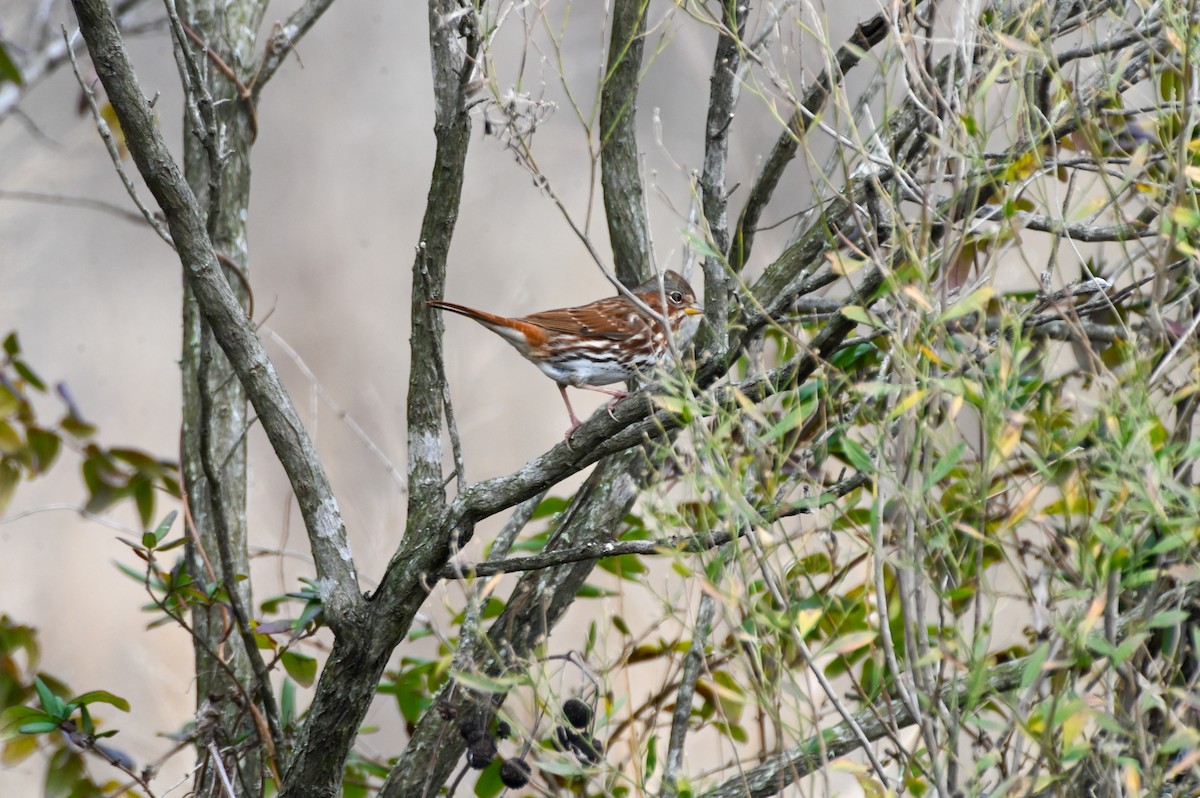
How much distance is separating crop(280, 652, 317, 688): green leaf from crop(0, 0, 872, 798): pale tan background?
2.18m

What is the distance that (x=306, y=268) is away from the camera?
5129 millimetres

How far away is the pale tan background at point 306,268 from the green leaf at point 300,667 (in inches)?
86.0

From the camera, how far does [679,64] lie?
499 cm

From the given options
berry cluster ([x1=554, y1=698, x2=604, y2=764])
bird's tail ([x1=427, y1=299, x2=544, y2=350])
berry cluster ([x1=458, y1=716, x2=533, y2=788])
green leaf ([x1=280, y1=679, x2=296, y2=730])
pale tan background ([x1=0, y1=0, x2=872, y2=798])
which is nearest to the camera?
berry cluster ([x1=554, y1=698, x2=604, y2=764])

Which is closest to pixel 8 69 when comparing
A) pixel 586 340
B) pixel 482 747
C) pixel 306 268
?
pixel 586 340

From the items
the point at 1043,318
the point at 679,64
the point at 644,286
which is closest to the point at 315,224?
the point at 679,64

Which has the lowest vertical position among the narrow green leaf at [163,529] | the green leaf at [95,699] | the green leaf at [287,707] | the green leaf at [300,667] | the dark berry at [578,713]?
the dark berry at [578,713]

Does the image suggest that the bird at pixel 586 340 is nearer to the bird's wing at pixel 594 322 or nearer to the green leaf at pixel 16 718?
the bird's wing at pixel 594 322

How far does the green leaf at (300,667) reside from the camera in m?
2.55

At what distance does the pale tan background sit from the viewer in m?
4.92

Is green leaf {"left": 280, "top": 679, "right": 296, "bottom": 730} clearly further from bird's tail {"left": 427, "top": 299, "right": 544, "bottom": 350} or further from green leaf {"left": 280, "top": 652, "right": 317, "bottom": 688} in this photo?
bird's tail {"left": 427, "top": 299, "right": 544, "bottom": 350}

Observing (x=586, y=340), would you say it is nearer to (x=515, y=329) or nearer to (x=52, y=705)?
(x=515, y=329)

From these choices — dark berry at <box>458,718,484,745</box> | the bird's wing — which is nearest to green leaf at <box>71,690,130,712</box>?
dark berry at <box>458,718,484,745</box>

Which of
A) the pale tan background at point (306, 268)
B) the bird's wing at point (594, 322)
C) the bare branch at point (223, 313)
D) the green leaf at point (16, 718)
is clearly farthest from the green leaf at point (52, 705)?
the pale tan background at point (306, 268)
